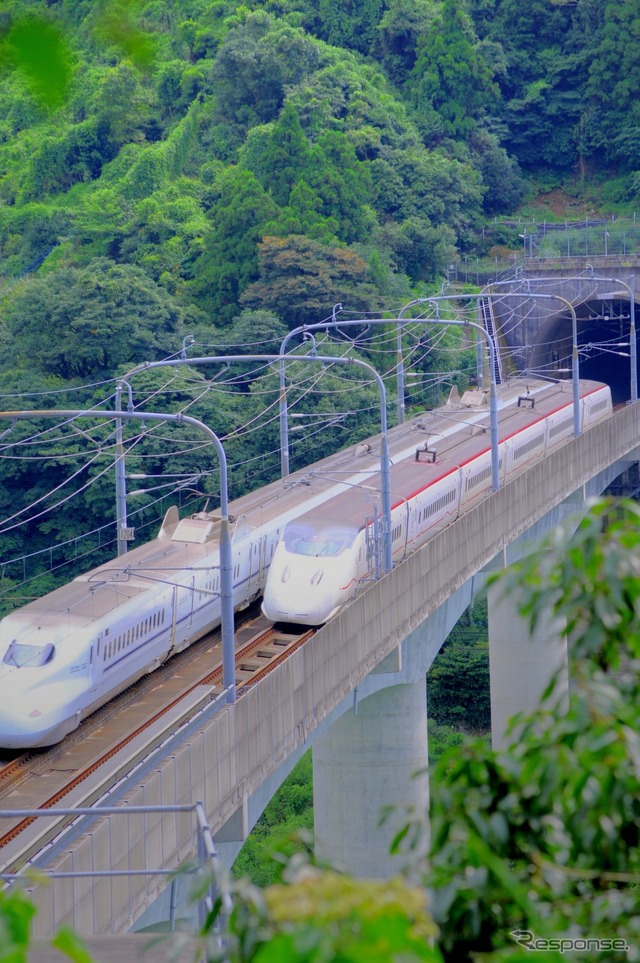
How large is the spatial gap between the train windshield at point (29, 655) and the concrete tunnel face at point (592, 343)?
4569cm

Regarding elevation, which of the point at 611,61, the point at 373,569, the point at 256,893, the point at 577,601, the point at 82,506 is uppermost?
the point at 611,61

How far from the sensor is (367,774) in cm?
3000

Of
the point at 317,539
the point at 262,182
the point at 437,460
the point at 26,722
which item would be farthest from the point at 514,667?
the point at 262,182

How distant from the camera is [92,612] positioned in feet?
70.7

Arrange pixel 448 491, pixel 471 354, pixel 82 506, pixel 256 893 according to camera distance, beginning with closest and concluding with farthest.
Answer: pixel 256 893
pixel 448 491
pixel 82 506
pixel 471 354

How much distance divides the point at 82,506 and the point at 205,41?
140 feet

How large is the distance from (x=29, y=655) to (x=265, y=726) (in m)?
3.86

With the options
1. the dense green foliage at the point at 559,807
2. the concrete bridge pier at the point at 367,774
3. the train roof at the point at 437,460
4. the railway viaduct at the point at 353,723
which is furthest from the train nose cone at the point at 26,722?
the dense green foliage at the point at 559,807

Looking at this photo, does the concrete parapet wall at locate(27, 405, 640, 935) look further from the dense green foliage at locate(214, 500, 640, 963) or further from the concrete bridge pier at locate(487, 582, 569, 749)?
the dense green foliage at locate(214, 500, 640, 963)

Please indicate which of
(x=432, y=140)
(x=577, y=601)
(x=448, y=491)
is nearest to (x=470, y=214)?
(x=432, y=140)

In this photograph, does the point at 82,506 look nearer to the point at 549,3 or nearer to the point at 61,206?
the point at 61,206

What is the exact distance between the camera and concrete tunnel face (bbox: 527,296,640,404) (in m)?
67.0

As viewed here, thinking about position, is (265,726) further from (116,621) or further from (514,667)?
(514,667)

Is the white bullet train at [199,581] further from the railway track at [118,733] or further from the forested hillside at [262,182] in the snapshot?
the forested hillside at [262,182]
